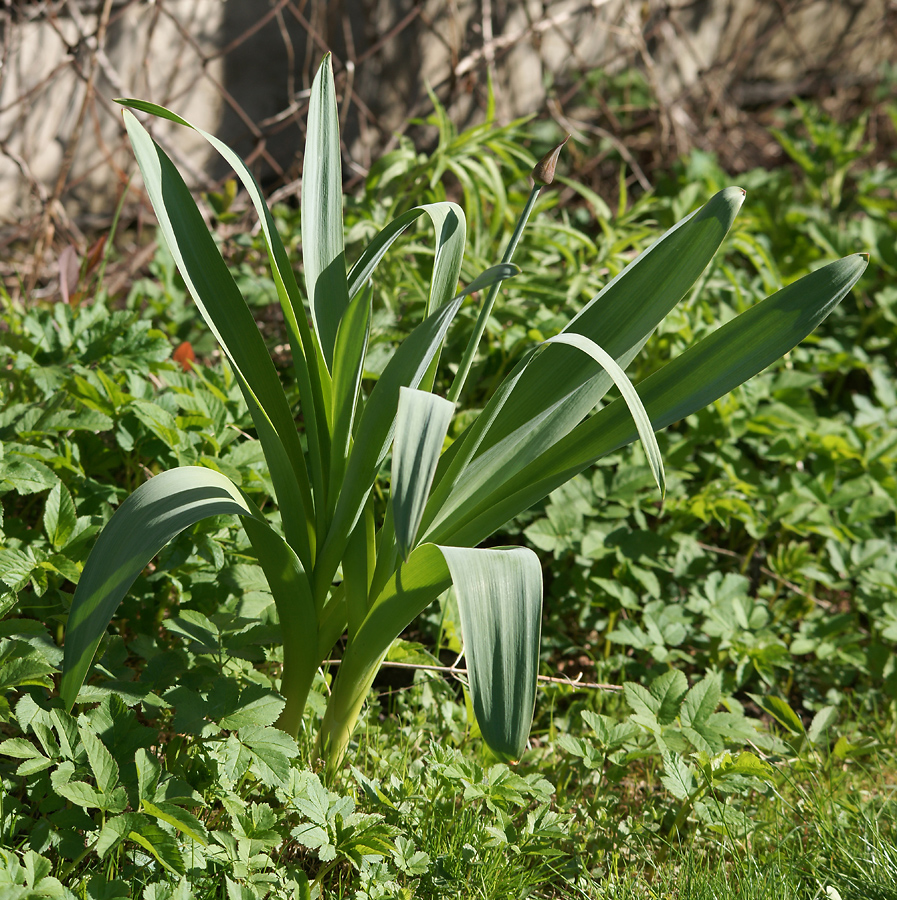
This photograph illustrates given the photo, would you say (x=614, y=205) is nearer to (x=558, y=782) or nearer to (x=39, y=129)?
(x=39, y=129)

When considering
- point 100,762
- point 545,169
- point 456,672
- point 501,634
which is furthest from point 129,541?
point 456,672

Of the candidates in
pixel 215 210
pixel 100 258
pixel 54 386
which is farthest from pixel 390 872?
pixel 215 210

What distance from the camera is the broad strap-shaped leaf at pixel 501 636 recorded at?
77cm

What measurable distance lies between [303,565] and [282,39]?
84.3 inches

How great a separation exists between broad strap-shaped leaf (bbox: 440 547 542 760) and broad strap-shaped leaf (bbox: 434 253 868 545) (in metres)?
0.17

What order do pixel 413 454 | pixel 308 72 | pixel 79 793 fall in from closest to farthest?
pixel 413 454, pixel 79 793, pixel 308 72

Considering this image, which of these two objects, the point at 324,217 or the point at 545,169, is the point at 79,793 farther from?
the point at 545,169

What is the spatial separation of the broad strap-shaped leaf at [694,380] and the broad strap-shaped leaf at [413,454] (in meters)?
0.22

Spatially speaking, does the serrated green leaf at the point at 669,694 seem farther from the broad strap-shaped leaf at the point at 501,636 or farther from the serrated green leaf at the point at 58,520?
the serrated green leaf at the point at 58,520

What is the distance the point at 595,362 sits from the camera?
39.5 inches

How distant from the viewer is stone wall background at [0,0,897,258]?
7.19 ft

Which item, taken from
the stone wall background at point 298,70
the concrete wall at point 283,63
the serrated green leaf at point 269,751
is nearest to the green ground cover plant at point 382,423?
the serrated green leaf at point 269,751

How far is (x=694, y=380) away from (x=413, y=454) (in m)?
0.40

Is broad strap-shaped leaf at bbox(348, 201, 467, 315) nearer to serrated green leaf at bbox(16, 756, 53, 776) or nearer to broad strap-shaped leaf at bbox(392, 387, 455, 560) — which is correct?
broad strap-shaped leaf at bbox(392, 387, 455, 560)
